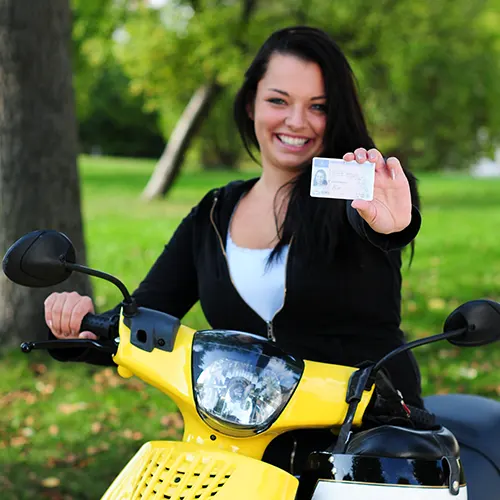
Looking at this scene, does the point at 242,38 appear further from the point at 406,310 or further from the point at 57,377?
the point at 57,377

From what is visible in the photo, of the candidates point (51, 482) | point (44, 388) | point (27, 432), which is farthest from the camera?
point (44, 388)

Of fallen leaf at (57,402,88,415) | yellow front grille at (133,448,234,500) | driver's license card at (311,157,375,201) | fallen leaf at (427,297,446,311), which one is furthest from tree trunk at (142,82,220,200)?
yellow front grille at (133,448,234,500)

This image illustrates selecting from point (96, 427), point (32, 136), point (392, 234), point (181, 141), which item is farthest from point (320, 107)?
point (181, 141)

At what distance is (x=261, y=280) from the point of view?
2.39 m

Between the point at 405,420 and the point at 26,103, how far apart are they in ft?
14.9

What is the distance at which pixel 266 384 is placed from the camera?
175 cm

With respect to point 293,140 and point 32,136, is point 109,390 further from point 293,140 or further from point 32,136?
point 293,140

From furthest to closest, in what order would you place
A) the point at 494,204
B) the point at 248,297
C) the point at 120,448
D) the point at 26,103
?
the point at 494,204 → the point at 26,103 → the point at 120,448 → the point at 248,297

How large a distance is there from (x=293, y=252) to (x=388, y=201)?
48 cm

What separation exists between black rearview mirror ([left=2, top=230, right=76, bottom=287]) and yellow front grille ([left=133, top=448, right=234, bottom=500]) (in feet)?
1.46

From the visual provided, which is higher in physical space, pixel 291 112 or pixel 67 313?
pixel 291 112

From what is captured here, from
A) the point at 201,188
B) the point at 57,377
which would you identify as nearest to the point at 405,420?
the point at 57,377

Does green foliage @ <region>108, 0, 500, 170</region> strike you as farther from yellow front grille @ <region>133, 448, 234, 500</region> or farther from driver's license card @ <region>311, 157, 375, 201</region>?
yellow front grille @ <region>133, 448, 234, 500</region>

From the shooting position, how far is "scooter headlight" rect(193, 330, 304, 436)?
69.0 inches
